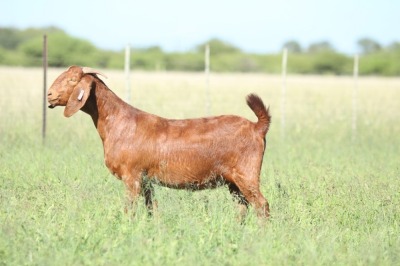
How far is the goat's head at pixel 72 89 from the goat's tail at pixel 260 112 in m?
1.75

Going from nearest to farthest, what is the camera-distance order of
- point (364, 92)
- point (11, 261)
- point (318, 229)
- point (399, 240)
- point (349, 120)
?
point (11, 261), point (399, 240), point (318, 229), point (349, 120), point (364, 92)

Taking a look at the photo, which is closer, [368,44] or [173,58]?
[173,58]

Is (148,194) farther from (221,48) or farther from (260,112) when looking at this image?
(221,48)

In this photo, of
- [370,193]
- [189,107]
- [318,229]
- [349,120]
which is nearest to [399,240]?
[318,229]

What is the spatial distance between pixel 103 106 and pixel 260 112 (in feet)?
5.86

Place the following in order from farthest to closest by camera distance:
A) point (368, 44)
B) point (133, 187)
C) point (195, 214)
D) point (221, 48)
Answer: point (368, 44), point (221, 48), point (133, 187), point (195, 214)

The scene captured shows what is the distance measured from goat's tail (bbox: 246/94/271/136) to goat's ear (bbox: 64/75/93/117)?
1.80 metres

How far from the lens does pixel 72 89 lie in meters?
8.52

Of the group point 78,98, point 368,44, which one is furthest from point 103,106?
point 368,44

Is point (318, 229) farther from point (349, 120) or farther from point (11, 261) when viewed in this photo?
point (349, 120)

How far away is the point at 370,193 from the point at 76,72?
146 inches

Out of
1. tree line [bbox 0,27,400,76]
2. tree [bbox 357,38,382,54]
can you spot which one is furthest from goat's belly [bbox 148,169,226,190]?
tree [bbox 357,38,382,54]

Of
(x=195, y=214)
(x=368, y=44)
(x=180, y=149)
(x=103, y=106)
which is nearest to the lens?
(x=195, y=214)

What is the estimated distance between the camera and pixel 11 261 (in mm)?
6387
